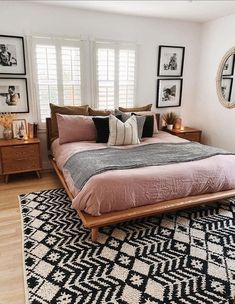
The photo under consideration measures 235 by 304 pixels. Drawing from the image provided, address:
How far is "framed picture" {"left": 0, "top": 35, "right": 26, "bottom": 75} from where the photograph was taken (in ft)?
11.3

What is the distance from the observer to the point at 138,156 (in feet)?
9.28

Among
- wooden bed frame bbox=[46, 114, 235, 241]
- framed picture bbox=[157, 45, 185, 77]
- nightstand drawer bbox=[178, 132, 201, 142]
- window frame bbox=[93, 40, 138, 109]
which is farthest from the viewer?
nightstand drawer bbox=[178, 132, 201, 142]

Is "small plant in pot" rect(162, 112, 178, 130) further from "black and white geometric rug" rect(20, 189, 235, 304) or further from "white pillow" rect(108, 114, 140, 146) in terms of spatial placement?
"black and white geometric rug" rect(20, 189, 235, 304)

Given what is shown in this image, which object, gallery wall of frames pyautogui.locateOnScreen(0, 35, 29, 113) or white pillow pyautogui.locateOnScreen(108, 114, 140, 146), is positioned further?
gallery wall of frames pyautogui.locateOnScreen(0, 35, 29, 113)

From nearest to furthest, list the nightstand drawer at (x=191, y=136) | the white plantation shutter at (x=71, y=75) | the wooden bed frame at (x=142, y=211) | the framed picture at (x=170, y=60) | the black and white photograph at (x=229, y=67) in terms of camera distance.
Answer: the wooden bed frame at (x=142, y=211) < the white plantation shutter at (x=71, y=75) < the black and white photograph at (x=229, y=67) < the framed picture at (x=170, y=60) < the nightstand drawer at (x=191, y=136)

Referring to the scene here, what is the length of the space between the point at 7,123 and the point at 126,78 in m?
2.03

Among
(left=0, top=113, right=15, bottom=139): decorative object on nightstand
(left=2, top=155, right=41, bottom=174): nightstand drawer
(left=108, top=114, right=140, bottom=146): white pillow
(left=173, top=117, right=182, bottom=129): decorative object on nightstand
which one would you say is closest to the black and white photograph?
(left=173, top=117, right=182, bottom=129): decorative object on nightstand

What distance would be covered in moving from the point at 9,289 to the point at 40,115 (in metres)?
2.62

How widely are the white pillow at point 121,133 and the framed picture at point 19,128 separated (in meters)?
1.34

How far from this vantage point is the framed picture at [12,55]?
343 centimetres

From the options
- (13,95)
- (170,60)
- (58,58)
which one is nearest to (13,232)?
(13,95)

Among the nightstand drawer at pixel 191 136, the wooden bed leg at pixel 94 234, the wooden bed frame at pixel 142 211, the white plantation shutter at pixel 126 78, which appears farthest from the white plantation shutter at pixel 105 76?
the wooden bed leg at pixel 94 234

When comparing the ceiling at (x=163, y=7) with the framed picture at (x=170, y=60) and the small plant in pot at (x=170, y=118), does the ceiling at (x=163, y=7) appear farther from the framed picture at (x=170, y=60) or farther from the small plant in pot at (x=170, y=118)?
the small plant in pot at (x=170, y=118)

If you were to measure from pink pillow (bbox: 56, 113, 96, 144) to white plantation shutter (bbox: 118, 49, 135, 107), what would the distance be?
0.98 m
